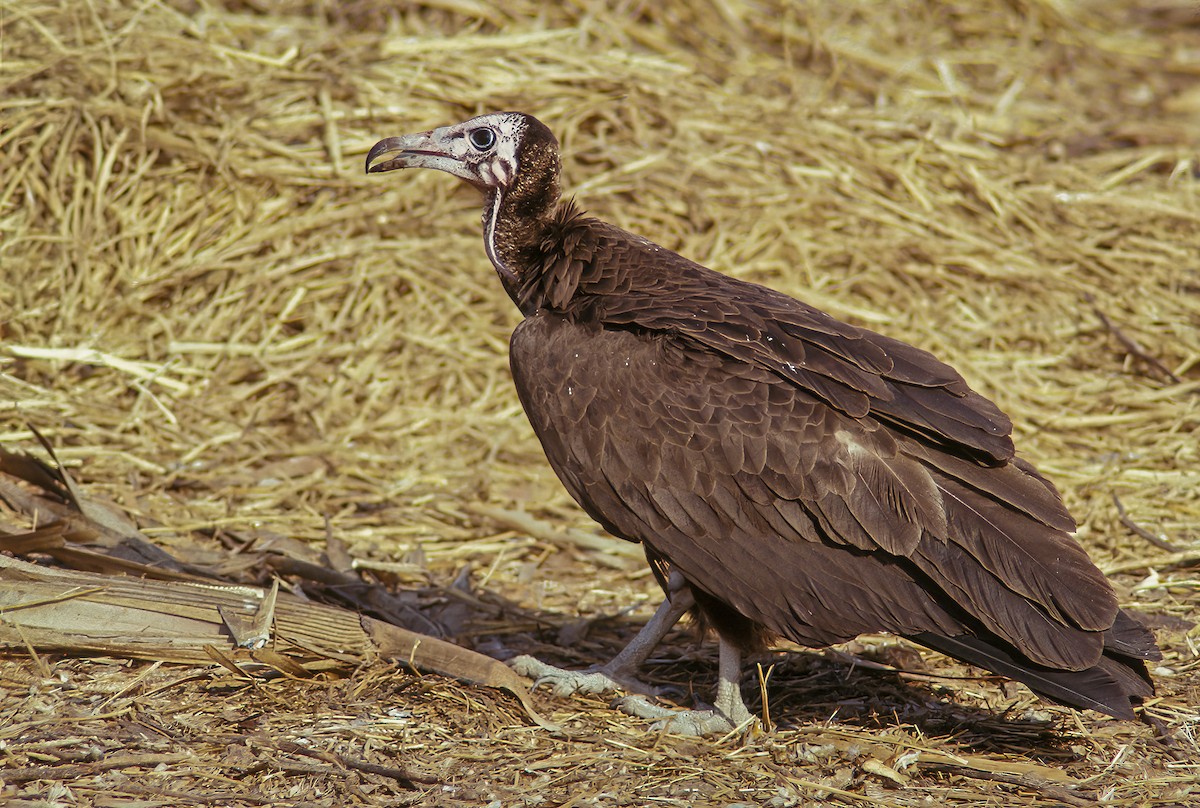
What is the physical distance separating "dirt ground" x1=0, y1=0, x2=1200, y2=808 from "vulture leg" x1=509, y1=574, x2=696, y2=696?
0.32 ft

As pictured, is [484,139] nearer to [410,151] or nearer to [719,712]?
[410,151]

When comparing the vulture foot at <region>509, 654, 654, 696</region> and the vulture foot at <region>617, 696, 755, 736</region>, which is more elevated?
the vulture foot at <region>617, 696, 755, 736</region>

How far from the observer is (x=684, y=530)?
4.28 m

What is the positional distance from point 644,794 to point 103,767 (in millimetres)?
1571

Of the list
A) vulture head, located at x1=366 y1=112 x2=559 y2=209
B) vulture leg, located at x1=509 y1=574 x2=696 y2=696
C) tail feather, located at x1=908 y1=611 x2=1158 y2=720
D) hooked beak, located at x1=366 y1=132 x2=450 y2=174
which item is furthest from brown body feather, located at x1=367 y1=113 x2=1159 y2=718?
hooked beak, located at x1=366 y1=132 x2=450 y2=174

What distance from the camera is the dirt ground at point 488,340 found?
4.12 meters

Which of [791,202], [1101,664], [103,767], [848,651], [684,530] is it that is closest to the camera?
[103,767]

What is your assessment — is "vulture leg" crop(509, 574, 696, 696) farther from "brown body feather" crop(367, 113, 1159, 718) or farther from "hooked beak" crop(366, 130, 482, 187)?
"hooked beak" crop(366, 130, 482, 187)

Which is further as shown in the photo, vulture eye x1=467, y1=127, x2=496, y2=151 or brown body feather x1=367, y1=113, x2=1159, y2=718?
vulture eye x1=467, y1=127, x2=496, y2=151

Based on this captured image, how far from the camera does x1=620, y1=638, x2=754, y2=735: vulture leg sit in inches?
175

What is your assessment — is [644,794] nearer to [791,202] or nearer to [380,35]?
[791,202]

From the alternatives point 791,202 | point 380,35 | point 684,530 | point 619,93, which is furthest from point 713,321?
point 380,35

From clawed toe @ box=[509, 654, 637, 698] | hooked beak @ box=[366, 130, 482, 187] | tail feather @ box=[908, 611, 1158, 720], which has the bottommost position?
clawed toe @ box=[509, 654, 637, 698]

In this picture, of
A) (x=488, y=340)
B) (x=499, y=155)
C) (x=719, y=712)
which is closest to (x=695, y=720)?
(x=719, y=712)
